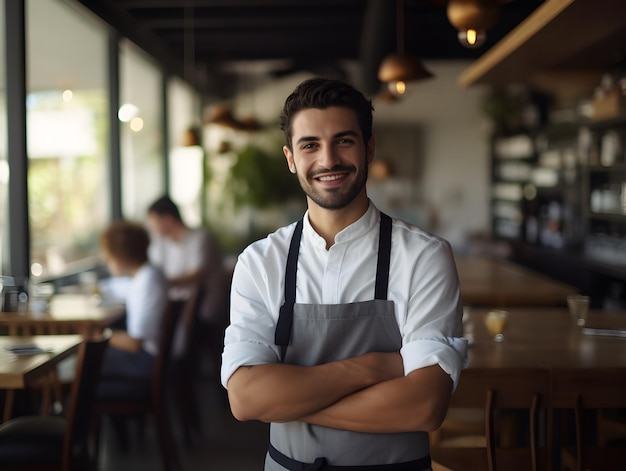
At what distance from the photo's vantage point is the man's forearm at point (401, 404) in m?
1.89

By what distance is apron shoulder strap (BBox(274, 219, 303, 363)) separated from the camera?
2012 mm

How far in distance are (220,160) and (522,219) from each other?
4.97m

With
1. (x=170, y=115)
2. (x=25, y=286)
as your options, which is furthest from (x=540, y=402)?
(x=170, y=115)

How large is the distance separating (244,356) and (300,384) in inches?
6.5

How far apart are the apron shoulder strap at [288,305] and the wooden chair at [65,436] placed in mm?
1420

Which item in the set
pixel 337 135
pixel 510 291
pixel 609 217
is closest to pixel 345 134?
pixel 337 135

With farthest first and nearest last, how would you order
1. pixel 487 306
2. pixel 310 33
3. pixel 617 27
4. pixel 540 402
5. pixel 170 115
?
1. pixel 170 115
2. pixel 310 33
3. pixel 487 306
4. pixel 617 27
5. pixel 540 402

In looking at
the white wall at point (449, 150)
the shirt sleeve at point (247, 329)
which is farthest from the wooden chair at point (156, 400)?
the white wall at point (449, 150)

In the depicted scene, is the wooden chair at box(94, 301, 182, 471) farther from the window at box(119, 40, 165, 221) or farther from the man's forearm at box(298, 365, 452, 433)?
the window at box(119, 40, 165, 221)

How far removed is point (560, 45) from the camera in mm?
5070

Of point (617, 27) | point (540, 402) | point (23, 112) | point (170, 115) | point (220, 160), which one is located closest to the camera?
point (540, 402)

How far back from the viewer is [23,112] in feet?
16.3

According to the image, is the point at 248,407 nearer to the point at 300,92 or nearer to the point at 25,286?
the point at 300,92

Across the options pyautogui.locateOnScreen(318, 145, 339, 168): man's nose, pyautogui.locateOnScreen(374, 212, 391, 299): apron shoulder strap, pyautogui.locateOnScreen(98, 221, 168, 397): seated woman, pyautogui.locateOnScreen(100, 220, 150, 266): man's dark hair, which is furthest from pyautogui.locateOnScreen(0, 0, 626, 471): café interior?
pyautogui.locateOnScreen(318, 145, 339, 168): man's nose
